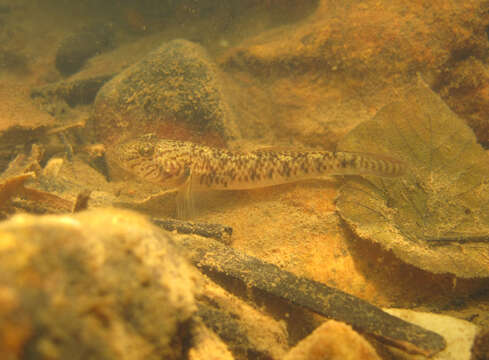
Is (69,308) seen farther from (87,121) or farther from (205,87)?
(87,121)

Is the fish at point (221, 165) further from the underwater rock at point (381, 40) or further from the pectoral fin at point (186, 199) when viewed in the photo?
the underwater rock at point (381, 40)

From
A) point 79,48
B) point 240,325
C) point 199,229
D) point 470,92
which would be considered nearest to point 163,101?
point 199,229

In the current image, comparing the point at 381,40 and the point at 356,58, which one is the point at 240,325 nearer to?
the point at 356,58

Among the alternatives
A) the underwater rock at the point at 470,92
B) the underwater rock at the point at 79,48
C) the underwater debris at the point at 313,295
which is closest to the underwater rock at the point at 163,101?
the underwater debris at the point at 313,295

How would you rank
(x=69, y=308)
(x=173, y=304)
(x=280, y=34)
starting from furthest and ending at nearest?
1. (x=280, y=34)
2. (x=173, y=304)
3. (x=69, y=308)

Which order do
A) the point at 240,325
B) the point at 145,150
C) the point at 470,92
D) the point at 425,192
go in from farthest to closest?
the point at 470,92 → the point at 145,150 → the point at 425,192 → the point at 240,325

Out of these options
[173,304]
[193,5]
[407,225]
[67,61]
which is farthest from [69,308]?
[193,5]

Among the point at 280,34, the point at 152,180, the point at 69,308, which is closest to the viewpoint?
the point at 69,308
